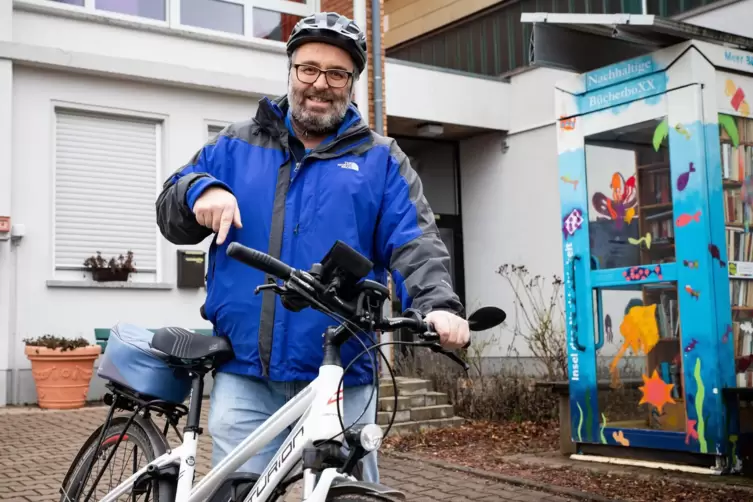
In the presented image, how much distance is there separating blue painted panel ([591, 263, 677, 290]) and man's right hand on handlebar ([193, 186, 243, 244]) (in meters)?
4.97

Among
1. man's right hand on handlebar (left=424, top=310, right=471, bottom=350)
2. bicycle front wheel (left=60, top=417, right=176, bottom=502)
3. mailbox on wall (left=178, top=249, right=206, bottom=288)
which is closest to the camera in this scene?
man's right hand on handlebar (left=424, top=310, right=471, bottom=350)

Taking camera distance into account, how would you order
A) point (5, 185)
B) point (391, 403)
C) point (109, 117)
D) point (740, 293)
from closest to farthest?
point (740, 293)
point (391, 403)
point (5, 185)
point (109, 117)

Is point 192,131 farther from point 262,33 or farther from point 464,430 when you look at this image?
point 464,430

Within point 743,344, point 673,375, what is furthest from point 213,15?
point 743,344

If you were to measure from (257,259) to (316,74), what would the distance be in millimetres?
817

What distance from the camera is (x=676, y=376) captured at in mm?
6832

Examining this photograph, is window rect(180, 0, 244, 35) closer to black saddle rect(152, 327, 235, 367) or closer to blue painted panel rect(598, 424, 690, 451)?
blue painted panel rect(598, 424, 690, 451)

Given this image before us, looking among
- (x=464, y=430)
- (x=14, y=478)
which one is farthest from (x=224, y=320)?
(x=464, y=430)

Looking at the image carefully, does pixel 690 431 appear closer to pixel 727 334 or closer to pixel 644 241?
pixel 727 334

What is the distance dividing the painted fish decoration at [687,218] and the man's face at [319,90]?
174 inches

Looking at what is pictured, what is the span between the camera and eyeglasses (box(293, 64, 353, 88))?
2.79 m

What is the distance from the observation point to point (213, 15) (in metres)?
12.8

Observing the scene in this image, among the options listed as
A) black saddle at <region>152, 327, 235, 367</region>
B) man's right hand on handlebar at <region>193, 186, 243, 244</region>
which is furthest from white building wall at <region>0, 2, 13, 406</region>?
man's right hand on handlebar at <region>193, 186, 243, 244</region>

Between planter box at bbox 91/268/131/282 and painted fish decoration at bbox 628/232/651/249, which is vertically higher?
planter box at bbox 91/268/131/282
